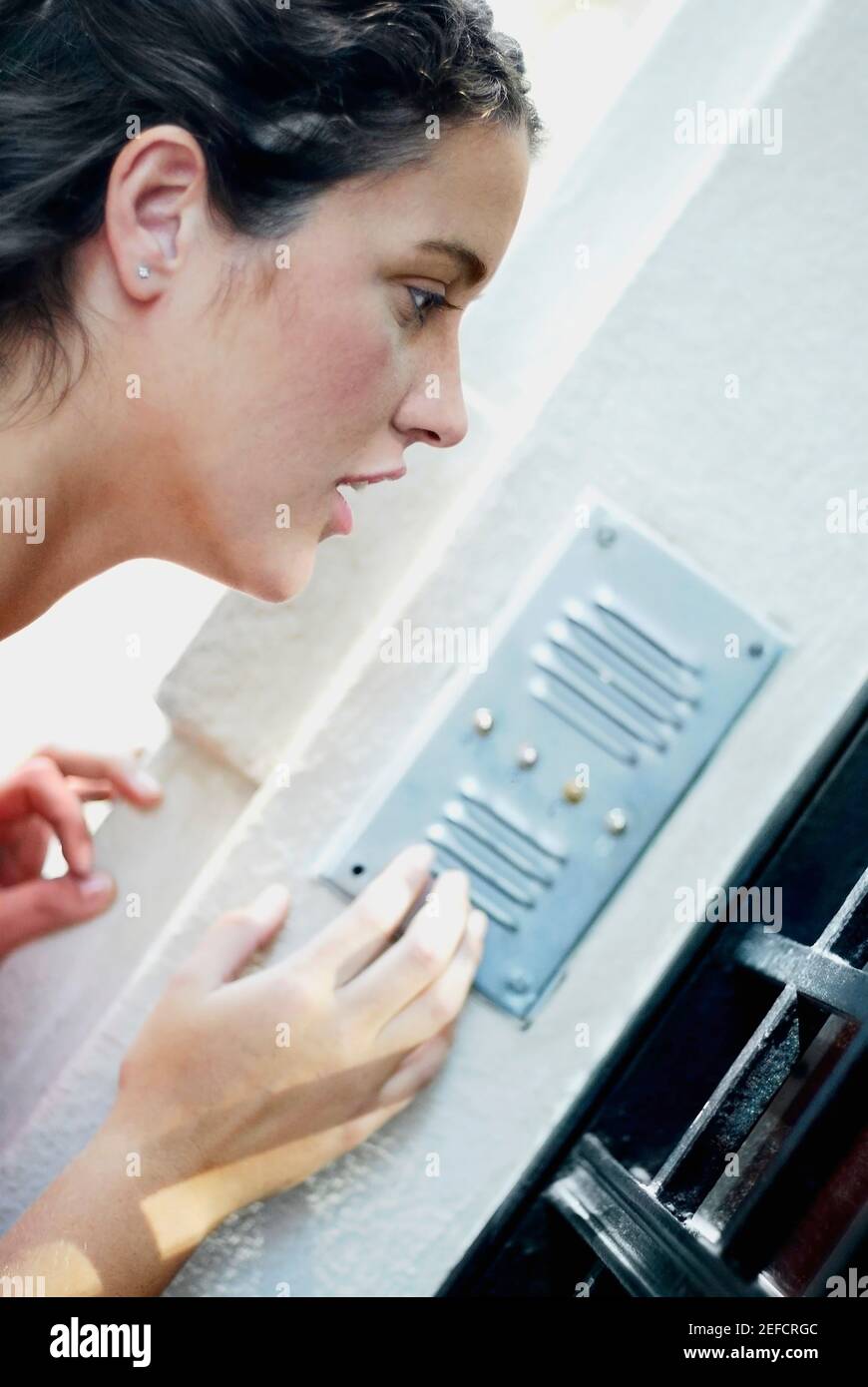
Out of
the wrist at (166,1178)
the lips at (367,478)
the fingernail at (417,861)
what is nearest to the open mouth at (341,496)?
the lips at (367,478)

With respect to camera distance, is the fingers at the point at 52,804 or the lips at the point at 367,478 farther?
the fingers at the point at 52,804

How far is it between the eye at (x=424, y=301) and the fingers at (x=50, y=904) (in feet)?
2.07

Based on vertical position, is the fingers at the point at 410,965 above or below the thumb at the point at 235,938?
above

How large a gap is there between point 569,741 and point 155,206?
0.54m

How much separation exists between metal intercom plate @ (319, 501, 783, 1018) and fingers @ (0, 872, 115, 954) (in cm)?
29

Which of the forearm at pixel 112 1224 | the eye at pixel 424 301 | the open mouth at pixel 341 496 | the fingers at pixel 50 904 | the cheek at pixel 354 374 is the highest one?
the eye at pixel 424 301

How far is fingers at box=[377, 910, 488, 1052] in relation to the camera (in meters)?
1.07

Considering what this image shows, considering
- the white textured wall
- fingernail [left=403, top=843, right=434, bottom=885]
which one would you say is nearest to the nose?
the white textured wall

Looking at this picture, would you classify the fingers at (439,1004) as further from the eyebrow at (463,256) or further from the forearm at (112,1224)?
the eyebrow at (463,256)

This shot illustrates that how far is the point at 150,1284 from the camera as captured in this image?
40.4 inches

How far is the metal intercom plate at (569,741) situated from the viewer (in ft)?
3.59

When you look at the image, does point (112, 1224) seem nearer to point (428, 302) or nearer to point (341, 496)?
point (341, 496)

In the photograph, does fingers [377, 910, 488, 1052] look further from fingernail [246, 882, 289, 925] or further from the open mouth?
the open mouth

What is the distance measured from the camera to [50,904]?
1255 mm
